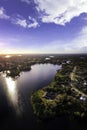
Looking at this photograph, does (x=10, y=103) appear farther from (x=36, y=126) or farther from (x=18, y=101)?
(x=36, y=126)

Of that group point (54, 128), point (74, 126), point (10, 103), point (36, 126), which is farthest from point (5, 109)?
point (74, 126)

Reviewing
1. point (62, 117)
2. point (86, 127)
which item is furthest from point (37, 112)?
point (86, 127)

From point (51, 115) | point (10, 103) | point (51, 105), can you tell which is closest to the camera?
point (51, 115)

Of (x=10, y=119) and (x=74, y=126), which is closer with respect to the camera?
(x=74, y=126)

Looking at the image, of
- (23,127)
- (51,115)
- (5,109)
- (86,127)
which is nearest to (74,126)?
(86,127)

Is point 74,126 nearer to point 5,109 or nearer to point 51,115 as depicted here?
point 51,115

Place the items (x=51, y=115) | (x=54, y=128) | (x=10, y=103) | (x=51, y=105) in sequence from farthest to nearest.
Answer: (x=10, y=103)
(x=51, y=105)
(x=51, y=115)
(x=54, y=128)

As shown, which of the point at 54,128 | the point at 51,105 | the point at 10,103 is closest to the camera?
the point at 54,128

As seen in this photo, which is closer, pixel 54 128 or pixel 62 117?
pixel 54 128

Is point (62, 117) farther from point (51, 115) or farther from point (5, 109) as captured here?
point (5, 109)
